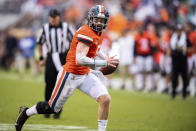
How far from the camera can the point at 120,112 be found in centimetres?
1102

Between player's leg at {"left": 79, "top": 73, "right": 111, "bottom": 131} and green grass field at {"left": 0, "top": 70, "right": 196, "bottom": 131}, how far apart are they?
4.81ft

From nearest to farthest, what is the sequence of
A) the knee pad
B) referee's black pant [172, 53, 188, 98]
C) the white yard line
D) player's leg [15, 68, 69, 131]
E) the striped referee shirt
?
player's leg [15, 68, 69, 131]
the knee pad
the white yard line
the striped referee shirt
referee's black pant [172, 53, 188, 98]

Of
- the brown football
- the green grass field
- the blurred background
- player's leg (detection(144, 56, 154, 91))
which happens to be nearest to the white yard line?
the green grass field

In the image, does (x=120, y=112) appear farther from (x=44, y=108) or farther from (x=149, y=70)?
(x=149, y=70)

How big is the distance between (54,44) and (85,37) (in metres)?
3.18

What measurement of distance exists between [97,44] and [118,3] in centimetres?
1779

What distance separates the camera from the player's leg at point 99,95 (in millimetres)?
6863

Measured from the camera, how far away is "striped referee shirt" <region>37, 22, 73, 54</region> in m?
9.84

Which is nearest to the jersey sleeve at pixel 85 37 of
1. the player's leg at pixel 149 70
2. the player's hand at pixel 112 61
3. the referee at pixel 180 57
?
the player's hand at pixel 112 61

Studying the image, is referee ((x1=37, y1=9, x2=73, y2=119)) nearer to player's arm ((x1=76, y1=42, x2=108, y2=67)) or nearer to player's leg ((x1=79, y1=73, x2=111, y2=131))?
player's leg ((x1=79, y1=73, x2=111, y2=131))

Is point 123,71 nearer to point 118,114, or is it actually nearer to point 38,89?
point 38,89

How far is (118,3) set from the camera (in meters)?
24.5

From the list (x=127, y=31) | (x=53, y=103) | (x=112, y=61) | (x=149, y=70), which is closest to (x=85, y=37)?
(x=112, y=61)

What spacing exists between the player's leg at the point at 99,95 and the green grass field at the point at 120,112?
4.81 ft
